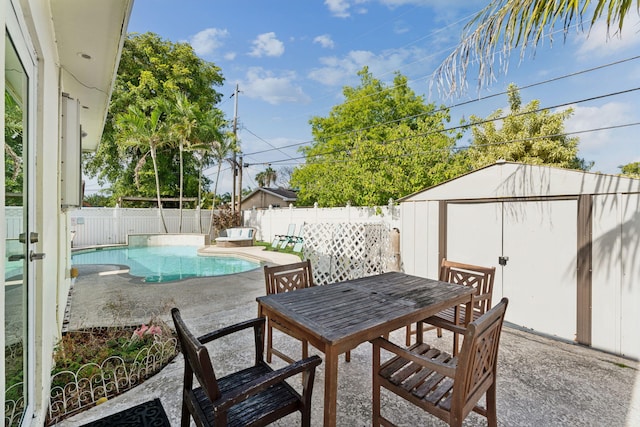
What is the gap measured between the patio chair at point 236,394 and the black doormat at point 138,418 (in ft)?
1.62

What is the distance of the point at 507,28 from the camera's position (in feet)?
7.86

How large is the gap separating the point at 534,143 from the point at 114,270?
17428 millimetres

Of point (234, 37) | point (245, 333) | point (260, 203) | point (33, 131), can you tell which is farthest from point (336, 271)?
point (260, 203)

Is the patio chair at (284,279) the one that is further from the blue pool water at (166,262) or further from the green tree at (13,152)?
the blue pool water at (166,262)

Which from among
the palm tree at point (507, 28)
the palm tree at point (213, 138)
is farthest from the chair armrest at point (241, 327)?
the palm tree at point (213, 138)

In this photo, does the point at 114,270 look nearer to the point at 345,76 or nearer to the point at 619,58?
the point at 619,58

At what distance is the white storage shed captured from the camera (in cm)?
301

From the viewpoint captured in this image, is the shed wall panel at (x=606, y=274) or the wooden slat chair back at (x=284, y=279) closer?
the wooden slat chair back at (x=284, y=279)

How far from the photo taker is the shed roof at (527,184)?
10.3 ft

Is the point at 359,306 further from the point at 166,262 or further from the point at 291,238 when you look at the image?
the point at 291,238

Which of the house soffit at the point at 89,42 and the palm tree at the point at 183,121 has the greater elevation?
the palm tree at the point at 183,121

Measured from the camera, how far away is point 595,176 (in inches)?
126

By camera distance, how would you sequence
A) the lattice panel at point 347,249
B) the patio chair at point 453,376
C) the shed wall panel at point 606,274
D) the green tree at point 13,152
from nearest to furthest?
the green tree at point 13,152, the patio chair at point 453,376, the shed wall panel at point 606,274, the lattice panel at point 347,249

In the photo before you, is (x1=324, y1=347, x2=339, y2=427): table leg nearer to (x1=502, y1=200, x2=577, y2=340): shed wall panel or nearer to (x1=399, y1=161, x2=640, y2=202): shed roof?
(x1=502, y1=200, x2=577, y2=340): shed wall panel
